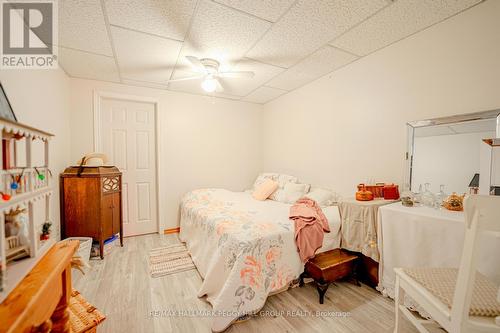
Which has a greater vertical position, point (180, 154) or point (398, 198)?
point (180, 154)

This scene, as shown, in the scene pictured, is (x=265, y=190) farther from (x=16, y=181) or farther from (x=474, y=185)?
(x=16, y=181)

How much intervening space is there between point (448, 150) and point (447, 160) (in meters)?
0.09

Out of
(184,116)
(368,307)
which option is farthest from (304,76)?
(368,307)

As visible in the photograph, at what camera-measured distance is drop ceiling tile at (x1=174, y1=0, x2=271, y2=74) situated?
5.58 ft

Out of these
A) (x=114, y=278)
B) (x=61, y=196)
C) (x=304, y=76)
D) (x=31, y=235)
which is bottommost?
(x=114, y=278)

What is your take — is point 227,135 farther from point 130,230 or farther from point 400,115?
point 400,115

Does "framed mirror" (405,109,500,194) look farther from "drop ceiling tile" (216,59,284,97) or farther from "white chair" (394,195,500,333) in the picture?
"drop ceiling tile" (216,59,284,97)

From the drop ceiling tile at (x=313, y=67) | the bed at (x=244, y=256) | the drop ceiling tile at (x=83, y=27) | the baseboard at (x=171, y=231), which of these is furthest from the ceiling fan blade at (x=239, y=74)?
the baseboard at (x=171, y=231)

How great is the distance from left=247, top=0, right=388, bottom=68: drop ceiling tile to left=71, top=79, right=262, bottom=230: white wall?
1727 millimetres

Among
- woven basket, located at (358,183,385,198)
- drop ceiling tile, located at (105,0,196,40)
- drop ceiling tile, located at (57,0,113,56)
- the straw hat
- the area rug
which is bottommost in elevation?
the area rug

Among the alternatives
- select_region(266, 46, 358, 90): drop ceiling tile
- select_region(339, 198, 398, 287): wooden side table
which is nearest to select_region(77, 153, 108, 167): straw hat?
select_region(266, 46, 358, 90): drop ceiling tile

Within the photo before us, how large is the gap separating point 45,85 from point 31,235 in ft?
7.02

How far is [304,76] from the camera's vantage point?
2.97 meters

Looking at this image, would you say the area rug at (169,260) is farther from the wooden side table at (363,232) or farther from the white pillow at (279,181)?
the wooden side table at (363,232)
